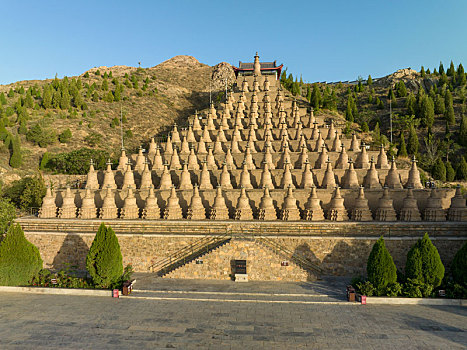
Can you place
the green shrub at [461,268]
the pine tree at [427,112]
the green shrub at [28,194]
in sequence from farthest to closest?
the pine tree at [427,112], the green shrub at [28,194], the green shrub at [461,268]

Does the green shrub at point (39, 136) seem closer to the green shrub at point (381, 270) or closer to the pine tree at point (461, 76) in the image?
the green shrub at point (381, 270)

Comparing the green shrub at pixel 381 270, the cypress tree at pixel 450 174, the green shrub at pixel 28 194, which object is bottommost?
the green shrub at pixel 381 270

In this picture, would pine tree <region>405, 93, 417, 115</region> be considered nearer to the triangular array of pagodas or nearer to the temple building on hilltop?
the temple building on hilltop

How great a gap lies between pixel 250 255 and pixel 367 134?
128ft

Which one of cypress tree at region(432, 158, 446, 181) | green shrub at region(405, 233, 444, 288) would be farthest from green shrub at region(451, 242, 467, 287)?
cypress tree at region(432, 158, 446, 181)

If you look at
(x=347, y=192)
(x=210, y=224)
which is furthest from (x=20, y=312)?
(x=347, y=192)

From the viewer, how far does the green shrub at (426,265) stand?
15.5 metres

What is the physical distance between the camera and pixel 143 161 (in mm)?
29703

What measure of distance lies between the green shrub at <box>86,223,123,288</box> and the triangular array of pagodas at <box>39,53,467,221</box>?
615 cm

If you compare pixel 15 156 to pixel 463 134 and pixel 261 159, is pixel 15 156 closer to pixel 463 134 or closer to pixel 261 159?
pixel 261 159

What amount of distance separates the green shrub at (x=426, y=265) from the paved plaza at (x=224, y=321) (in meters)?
1.31

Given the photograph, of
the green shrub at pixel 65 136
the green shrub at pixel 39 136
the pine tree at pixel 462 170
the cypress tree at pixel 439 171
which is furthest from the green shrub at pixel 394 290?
the green shrub at pixel 65 136

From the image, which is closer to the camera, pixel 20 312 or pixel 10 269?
pixel 20 312

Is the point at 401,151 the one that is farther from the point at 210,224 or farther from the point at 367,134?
the point at 210,224
